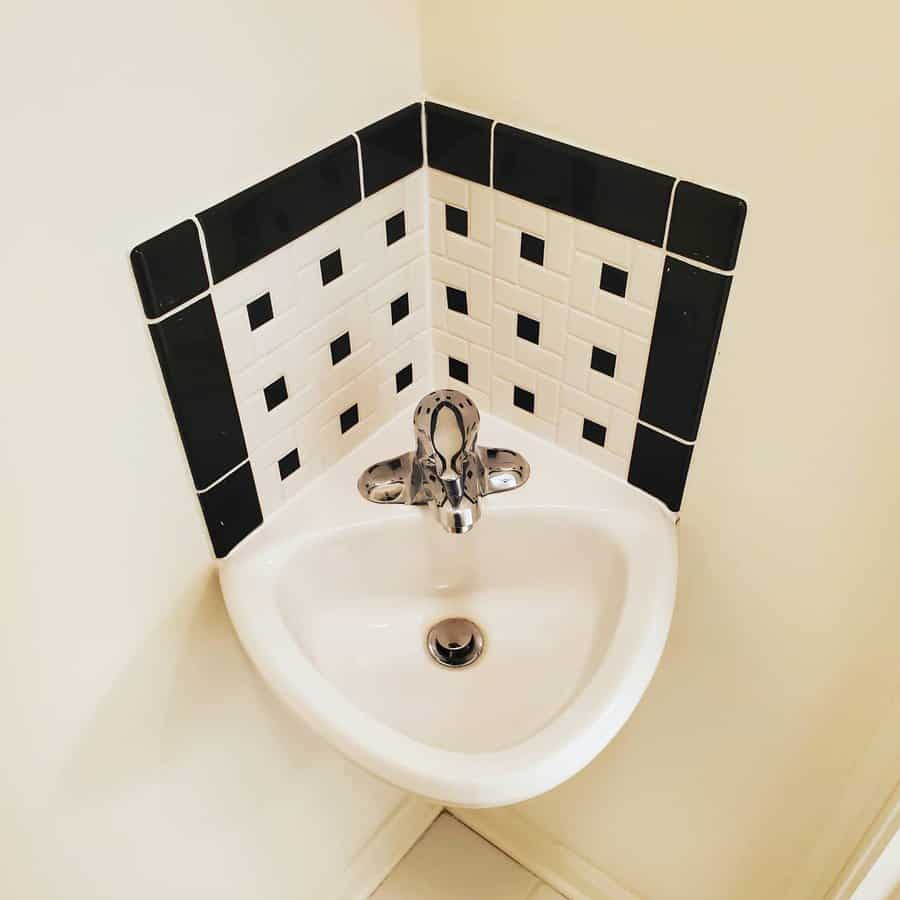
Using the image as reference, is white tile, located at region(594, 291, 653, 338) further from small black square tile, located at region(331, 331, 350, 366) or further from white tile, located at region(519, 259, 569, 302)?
small black square tile, located at region(331, 331, 350, 366)

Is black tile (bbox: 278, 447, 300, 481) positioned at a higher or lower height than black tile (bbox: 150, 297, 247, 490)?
lower

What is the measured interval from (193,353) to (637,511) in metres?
0.46

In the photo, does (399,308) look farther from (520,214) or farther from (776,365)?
(776,365)

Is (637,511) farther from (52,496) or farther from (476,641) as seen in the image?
(52,496)

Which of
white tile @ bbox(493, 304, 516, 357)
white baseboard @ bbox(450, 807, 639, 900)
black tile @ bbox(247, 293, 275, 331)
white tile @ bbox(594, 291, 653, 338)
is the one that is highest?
black tile @ bbox(247, 293, 275, 331)

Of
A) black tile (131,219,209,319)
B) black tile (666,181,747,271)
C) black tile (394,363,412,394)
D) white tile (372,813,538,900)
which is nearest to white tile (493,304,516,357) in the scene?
black tile (394,363,412,394)

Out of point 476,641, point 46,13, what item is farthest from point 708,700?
point 46,13

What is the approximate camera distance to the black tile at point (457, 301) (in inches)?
38.2

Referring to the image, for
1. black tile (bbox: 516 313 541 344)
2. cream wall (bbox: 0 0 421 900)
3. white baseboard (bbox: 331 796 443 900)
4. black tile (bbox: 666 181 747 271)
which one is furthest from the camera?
white baseboard (bbox: 331 796 443 900)

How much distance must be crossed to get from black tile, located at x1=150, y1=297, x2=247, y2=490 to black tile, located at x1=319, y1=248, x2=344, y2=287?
126mm

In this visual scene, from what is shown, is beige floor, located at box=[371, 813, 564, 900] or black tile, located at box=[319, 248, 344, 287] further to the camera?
beige floor, located at box=[371, 813, 564, 900]

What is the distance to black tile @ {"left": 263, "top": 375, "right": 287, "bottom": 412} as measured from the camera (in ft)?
2.81

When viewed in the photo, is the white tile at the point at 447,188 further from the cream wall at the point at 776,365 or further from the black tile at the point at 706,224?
the black tile at the point at 706,224

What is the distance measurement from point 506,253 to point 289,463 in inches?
11.8
